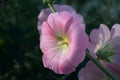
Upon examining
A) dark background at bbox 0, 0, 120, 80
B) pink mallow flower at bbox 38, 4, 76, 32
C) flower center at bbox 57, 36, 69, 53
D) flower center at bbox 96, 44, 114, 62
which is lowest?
dark background at bbox 0, 0, 120, 80

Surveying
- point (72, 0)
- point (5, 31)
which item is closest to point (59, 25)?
point (5, 31)

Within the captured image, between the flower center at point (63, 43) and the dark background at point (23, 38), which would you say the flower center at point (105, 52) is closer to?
the flower center at point (63, 43)

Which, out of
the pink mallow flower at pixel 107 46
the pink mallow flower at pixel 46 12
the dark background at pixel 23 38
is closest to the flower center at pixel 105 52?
the pink mallow flower at pixel 107 46

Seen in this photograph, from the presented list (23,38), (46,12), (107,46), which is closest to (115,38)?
(107,46)

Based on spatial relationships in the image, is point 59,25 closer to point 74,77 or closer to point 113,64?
point 113,64

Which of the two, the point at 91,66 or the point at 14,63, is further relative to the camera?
the point at 14,63

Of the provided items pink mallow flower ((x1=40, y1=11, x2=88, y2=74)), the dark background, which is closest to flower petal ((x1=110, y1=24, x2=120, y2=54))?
pink mallow flower ((x1=40, y1=11, x2=88, y2=74))

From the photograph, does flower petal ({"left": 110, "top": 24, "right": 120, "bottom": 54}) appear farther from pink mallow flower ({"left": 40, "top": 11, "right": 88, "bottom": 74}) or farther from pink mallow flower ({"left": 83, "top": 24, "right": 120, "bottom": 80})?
pink mallow flower ({"left": 40, "top": 11, "right": 88, "bottom": 74})
